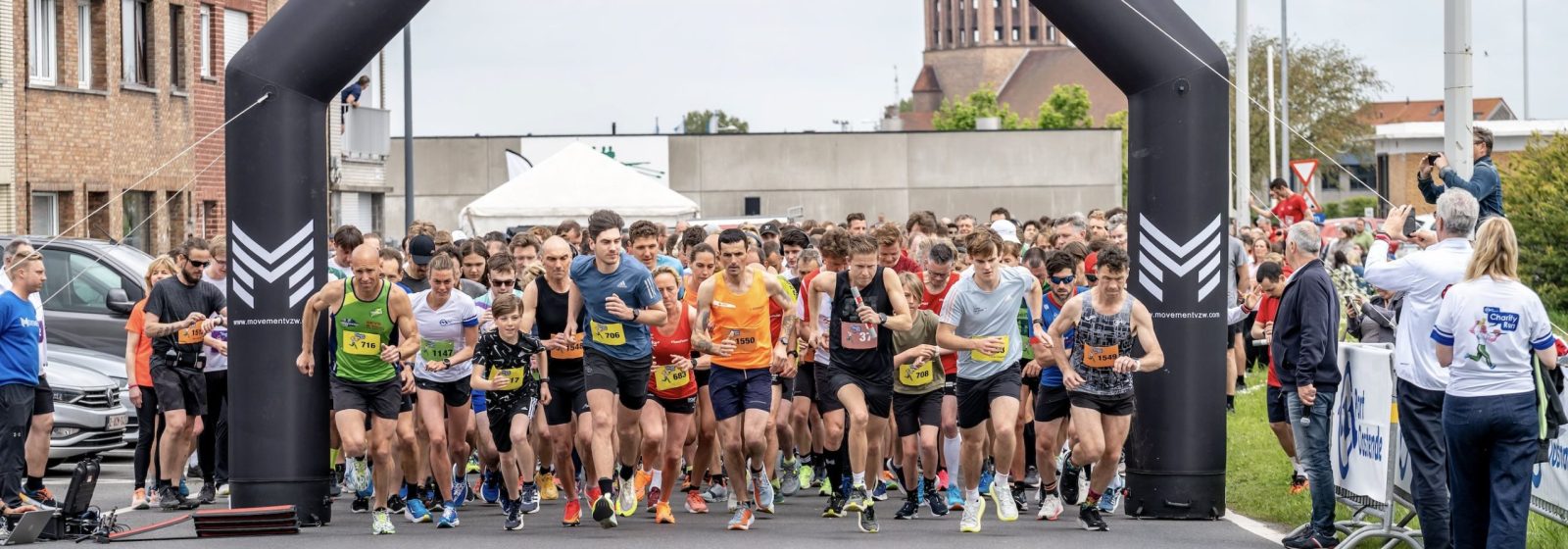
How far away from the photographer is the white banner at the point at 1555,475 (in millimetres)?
9789

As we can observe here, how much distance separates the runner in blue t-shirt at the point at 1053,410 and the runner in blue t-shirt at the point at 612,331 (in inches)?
97.1

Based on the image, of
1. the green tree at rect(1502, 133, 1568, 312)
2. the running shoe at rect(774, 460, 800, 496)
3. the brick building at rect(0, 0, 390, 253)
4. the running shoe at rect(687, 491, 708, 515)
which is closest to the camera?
the running shoe at rect(687, 491, 708, 515)

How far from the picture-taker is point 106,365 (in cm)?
1659

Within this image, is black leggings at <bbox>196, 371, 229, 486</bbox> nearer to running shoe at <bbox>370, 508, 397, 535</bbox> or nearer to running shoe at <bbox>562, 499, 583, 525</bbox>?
running shoe at <bbox>370, 508, 397, 535</bbox>

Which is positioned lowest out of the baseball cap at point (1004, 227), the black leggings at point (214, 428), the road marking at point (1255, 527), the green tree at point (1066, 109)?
the road marking at point (1255, 527)

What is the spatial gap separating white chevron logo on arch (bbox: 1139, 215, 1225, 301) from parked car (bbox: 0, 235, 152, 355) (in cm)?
952

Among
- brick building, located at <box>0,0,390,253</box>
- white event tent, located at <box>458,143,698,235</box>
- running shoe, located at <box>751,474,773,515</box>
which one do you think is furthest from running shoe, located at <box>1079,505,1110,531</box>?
brick building, located at <box>0,0,390,253</box>

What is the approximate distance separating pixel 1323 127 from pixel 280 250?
6584 cm

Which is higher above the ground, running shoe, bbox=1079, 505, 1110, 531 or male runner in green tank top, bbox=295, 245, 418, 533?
male runner in green tank top, bbox=295, 245, 418, 533

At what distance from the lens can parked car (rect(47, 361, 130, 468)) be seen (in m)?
15.7

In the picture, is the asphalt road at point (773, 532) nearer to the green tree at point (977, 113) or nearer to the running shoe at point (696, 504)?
the running shoe at point (696, 504)

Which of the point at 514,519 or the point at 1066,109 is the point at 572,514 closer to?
the point at 514,519

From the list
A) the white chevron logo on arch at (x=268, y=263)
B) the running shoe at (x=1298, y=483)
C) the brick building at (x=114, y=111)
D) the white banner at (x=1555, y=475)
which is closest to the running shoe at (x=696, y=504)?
the white chevron logo on arch at (x=268, y=263)

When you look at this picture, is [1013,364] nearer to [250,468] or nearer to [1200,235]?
[1200,235]
